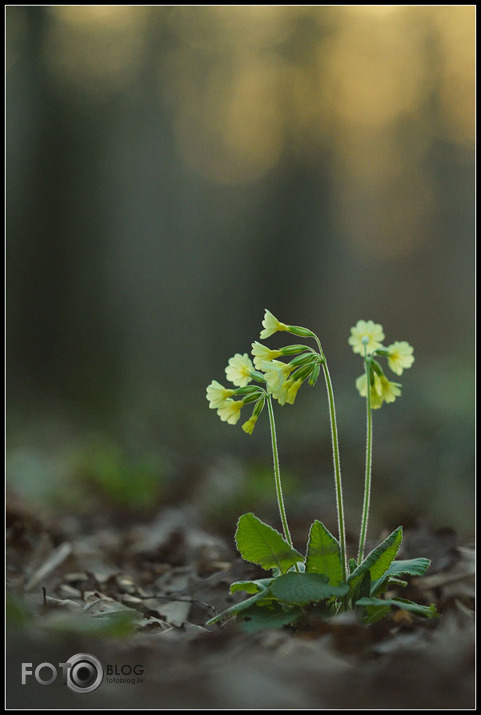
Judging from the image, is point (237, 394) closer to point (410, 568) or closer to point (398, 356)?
point (398, 356)

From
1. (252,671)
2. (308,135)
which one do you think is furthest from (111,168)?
(252,671)

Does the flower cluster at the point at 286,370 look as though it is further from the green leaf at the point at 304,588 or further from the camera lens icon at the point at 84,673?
the camera lens icon at the point at 84,673

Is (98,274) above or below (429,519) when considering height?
above

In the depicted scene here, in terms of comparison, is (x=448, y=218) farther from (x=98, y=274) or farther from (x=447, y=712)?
(x=447, y=712)

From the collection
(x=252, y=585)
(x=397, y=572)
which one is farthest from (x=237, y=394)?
(x=397, y=572)

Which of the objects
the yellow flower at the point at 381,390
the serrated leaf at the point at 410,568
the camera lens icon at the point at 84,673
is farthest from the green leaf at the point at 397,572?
the camera lens icon at the point at 84,673
